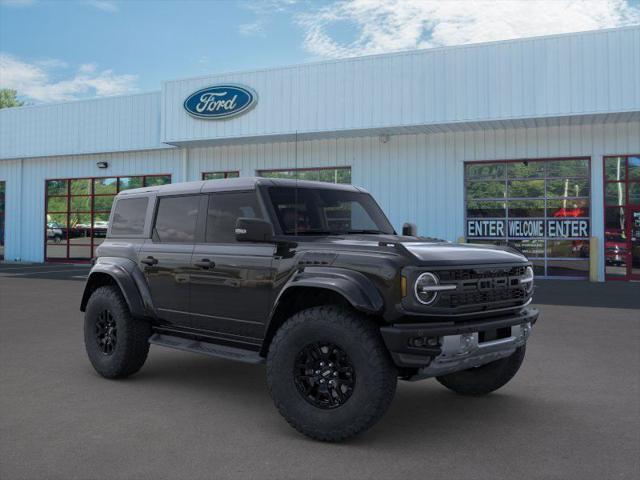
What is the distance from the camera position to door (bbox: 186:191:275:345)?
15.8 feet

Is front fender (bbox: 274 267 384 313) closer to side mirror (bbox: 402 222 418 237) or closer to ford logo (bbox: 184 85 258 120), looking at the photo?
side mirror (bbox: 402 222 418 237)

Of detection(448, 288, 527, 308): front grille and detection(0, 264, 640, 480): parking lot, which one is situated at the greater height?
detection(448, 288, 527, 308): front grille

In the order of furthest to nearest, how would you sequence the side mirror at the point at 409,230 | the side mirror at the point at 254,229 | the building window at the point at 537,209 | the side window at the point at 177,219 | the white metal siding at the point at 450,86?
the building window at the point at 537,209
the white metal siding at the point at 450,86
the side mirror at the point at 409,230
the side window at the point at 177,219
the side mirror at the point at 254,229

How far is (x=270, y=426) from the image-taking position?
15.1 ft

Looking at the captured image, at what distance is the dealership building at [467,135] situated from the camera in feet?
54.6

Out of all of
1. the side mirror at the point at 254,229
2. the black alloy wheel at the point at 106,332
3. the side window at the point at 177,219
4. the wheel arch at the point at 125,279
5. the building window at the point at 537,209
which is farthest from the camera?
the building window at the point at 537,209

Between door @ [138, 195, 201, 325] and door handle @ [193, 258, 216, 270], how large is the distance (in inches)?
5.9

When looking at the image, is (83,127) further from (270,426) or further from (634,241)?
(270,426)

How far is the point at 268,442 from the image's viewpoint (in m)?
4.23

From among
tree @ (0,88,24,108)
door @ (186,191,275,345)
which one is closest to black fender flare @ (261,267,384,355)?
door @ (186,191,275,345)

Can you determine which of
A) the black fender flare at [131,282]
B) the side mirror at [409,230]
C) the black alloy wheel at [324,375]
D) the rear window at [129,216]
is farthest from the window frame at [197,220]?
the side mirror at [409,230]

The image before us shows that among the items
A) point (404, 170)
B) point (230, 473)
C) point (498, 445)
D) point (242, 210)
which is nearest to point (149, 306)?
point (242, 210)

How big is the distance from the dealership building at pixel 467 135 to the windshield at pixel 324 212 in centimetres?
1242

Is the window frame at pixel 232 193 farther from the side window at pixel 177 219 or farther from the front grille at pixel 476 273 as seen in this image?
the front grille at pixel 476 273
